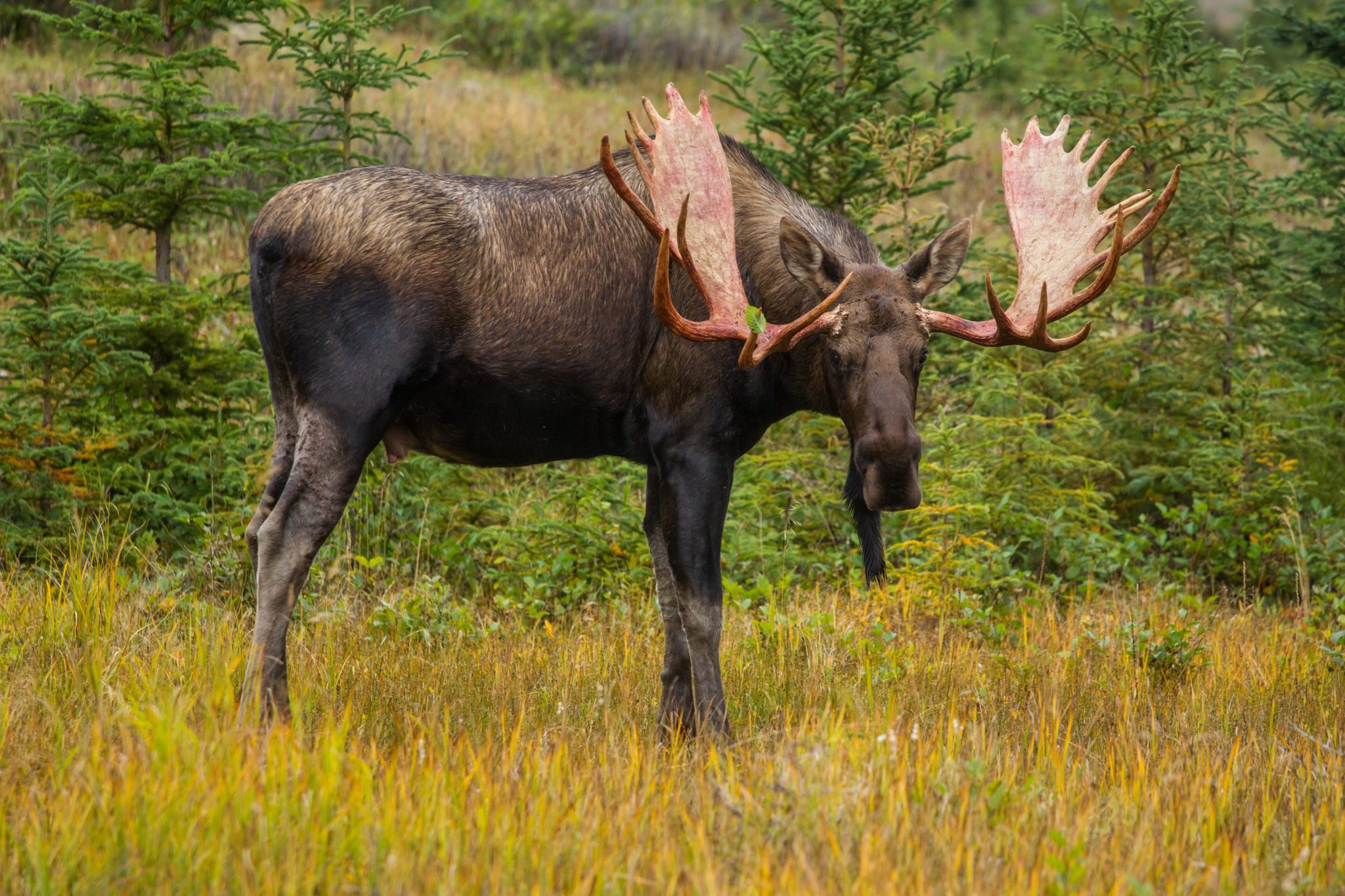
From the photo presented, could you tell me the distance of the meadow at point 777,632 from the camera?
3129 mm

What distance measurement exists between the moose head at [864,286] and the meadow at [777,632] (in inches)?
40.3

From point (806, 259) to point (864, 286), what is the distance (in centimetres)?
23

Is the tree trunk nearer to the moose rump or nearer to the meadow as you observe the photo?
the meadow

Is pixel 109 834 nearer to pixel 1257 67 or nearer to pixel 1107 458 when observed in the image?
pixel 1107 458

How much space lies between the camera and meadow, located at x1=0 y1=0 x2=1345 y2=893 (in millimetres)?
3129

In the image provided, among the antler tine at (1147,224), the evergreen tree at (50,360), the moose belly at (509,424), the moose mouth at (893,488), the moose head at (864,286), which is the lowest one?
the evergreen tree at (50,360)

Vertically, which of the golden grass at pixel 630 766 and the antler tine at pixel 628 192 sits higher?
the antler tine at pixel 628 192

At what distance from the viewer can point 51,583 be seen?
18.9ft

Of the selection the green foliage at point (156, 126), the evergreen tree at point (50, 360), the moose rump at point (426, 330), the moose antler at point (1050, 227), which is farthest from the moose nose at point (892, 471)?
the green foliage at point (156, 126)

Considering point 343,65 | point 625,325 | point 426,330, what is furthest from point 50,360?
point 625,325

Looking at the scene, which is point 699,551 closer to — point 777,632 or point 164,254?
point 777,632

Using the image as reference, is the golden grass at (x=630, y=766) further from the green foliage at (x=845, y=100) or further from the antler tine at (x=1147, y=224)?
the green foliage at (x=845, y=100)

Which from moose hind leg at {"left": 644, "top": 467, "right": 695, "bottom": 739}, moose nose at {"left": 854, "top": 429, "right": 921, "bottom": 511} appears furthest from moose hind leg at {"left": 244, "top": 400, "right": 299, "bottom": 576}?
moose nose at {"left": 854, "top": 429, "right": 921, "bottom": 511}

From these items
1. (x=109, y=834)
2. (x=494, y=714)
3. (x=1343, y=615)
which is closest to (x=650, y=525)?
(x=494, y=714)
